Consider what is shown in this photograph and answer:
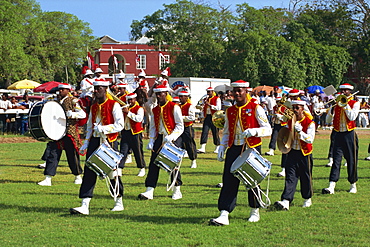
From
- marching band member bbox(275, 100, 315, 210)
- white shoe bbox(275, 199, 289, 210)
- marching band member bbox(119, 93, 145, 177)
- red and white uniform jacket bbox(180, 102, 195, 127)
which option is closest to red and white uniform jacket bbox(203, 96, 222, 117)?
red and white uniform jacket bbox(180, 102, 195, 127)

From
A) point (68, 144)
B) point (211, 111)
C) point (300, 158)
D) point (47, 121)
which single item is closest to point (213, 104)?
point (211, 111)

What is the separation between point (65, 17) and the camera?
6203 cm

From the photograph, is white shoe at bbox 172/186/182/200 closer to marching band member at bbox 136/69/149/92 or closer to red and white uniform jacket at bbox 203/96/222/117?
marching band member at bbox 136/69/149/92

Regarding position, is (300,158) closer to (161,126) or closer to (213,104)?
(161,126)

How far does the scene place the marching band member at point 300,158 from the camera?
920cm

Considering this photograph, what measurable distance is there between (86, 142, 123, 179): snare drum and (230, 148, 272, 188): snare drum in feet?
6.20

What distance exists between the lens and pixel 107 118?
8750mm

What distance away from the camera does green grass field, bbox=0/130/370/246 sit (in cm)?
720

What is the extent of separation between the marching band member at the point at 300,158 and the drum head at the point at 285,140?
10 cm

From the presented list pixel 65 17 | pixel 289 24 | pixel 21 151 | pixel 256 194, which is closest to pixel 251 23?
pixel 289 24

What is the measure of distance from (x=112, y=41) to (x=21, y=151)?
223 ft

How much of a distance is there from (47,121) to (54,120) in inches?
8.0

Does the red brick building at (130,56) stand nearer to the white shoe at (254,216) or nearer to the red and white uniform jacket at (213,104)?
the red and white uniform jacket at (213,104)

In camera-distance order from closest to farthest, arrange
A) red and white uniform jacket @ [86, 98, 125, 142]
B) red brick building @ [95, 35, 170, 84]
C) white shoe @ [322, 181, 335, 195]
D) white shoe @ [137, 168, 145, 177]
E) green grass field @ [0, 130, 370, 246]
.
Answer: green grass field @ [0, 130, 370, 246] < red and white uniform jacket @ [86, 98, 125, 142] < white shoe @ [322, 181, 335, 195] < white shoe @ [137, 168, 145, 177] < red brick building @ [95, 35, 170, 84]
